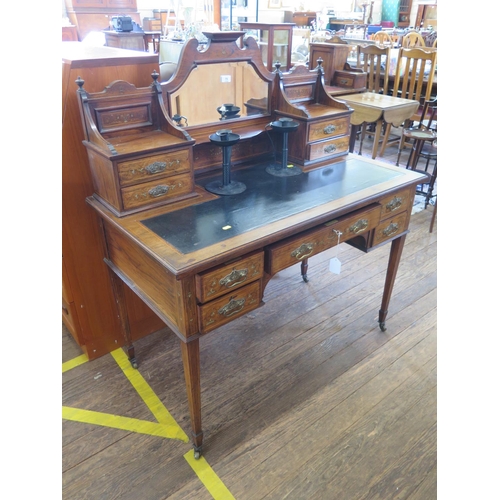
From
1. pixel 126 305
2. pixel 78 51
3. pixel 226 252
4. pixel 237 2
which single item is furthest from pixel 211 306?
pixel 237 2

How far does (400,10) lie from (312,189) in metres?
11.7

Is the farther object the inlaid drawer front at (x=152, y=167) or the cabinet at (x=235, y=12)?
the cabinet at (x=235, y=12)

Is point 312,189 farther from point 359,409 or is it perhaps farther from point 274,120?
point 359,409

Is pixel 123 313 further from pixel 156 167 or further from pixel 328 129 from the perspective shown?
pixel 328 129

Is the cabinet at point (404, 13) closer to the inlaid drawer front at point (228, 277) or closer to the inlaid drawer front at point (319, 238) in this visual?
the inlaid drawer front at point (319, 238)

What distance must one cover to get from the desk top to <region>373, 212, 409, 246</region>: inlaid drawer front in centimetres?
16

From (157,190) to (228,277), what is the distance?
39cm

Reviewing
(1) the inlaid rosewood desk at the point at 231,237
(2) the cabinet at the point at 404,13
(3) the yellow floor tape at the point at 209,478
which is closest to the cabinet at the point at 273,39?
(1) the inlaid rosewood desk at the point at 231,237

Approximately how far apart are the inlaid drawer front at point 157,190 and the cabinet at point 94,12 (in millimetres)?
6563

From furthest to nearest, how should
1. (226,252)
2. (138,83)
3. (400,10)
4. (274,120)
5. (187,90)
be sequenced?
(400,10) → (274,120) → (187,90) → (138,83) → (226,252)

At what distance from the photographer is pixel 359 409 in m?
1.64

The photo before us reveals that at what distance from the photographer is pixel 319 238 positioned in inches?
56.3

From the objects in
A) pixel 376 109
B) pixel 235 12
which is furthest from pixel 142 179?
pixel 235 12

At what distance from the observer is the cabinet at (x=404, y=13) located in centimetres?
1073
